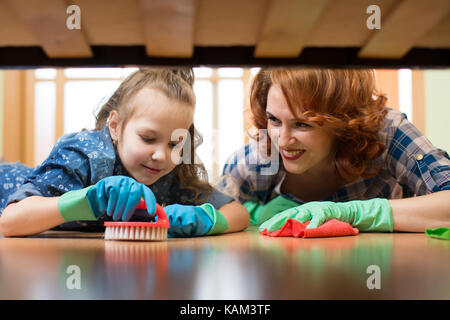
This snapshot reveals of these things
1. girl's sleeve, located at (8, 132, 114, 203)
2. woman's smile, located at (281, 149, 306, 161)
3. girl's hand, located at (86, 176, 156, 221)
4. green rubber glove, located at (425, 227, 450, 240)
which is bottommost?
green rubber glove, located at (425, 227, 450, 240)

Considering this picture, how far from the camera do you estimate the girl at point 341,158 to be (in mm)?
896

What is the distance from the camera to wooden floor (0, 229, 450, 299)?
0.37 m

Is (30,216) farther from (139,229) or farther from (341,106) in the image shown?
(341,106)

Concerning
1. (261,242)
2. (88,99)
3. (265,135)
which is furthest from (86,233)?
(88,99)

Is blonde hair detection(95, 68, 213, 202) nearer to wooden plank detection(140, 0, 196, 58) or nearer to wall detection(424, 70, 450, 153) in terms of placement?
wooden plank detection(140, 0, 196, 58)

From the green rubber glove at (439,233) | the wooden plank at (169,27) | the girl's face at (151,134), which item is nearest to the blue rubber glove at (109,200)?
the girl's face at (151,134)

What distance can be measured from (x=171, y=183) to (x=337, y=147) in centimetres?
41

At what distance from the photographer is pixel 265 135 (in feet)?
3.35

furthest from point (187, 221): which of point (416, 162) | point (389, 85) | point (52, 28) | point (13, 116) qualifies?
point (13, 116)

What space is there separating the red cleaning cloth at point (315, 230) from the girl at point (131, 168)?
0.40ft

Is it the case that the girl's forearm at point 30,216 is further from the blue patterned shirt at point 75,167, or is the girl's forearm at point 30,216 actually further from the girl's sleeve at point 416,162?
the girl's sleeve at point 416,162

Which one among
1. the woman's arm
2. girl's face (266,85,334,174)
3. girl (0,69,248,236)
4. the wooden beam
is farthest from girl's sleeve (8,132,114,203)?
the wooden beam

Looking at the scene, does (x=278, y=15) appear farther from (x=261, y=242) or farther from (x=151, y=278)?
(x=261, y=242)

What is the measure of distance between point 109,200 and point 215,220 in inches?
9.0
